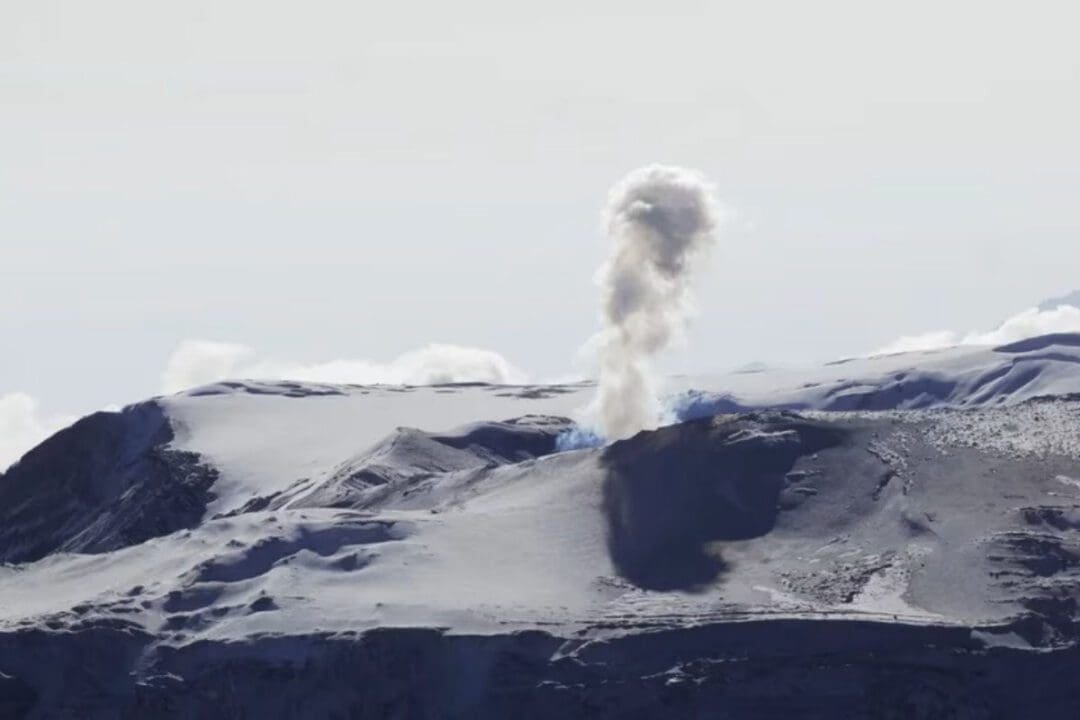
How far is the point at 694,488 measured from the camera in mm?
172750

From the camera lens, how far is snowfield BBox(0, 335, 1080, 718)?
147000mm

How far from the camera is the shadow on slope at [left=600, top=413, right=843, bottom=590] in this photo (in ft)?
538

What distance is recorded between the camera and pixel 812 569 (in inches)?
6294

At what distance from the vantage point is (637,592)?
158625 mm

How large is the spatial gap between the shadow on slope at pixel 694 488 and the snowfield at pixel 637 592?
20 cm

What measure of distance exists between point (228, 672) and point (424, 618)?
11746 mm

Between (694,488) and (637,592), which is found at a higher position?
(694,488)

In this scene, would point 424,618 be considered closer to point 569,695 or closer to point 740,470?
point 569,695

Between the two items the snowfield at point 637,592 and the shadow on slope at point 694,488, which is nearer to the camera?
the snowfield at point 637,592

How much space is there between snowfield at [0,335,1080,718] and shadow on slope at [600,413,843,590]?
0.64 ft

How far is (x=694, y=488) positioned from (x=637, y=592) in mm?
15747

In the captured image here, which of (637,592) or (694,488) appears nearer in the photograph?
(637,592)

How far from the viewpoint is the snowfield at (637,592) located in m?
147

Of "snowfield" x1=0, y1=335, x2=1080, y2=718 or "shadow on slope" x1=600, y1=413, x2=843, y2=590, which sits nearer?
"snowfield" x1=0, y1=335, x2=1080, y2=718
